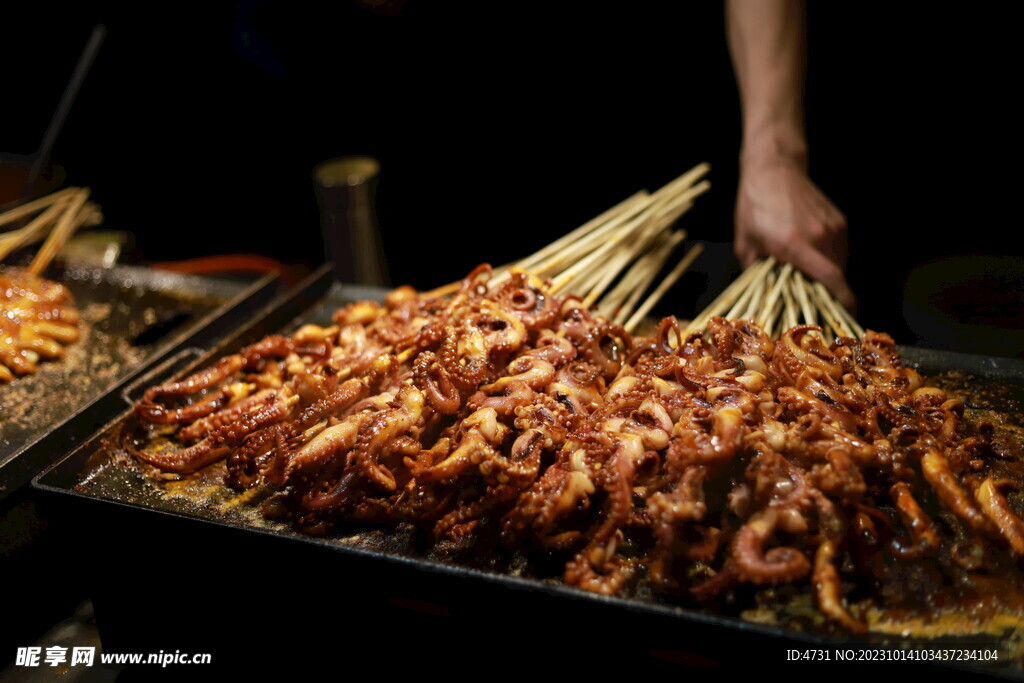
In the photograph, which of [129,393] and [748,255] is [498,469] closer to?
[129,393]

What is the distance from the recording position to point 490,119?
6.81 metres

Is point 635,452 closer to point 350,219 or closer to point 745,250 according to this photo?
point 745,250

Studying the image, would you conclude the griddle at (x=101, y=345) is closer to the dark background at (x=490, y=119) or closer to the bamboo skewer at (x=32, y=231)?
the bamboo skewer at (x=32, y=231)

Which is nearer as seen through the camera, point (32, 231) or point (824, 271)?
point (824, 271)

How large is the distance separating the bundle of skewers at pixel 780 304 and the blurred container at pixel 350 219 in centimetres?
338

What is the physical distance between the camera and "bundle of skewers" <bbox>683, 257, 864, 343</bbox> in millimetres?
3510

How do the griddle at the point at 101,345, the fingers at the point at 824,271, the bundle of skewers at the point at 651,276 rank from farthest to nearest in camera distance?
the fingers at the point at 824,271 → the bundle of skewers at the point at 651,276 → the griddle at the point at 101,345

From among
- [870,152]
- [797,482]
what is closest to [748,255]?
[870,152]

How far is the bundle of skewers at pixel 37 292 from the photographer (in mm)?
4219

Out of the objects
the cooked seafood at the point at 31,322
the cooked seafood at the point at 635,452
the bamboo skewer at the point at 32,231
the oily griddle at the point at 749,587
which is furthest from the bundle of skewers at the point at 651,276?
the bamboo skewer at the point at 32,231

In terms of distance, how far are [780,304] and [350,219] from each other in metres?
3.85

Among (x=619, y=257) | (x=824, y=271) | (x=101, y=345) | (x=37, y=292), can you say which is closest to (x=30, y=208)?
(x=37, y=292)

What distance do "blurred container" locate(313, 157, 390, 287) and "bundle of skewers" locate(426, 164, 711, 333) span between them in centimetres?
222

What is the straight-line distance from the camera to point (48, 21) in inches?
331
